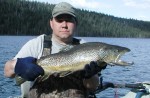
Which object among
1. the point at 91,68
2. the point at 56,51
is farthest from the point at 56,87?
the point at 91,68

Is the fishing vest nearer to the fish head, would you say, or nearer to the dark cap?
the fish head

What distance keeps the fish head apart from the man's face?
1.64 feet

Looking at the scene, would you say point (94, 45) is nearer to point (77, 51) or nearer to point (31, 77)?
point (77, 51)

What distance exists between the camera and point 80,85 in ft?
16.7

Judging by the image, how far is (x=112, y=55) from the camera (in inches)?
189

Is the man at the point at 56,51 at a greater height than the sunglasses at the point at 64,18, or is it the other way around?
the sunglasses at the point at 64,18

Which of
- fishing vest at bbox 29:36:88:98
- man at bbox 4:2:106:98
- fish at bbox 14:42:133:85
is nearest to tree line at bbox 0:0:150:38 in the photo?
man at bbox 4:2:106:98

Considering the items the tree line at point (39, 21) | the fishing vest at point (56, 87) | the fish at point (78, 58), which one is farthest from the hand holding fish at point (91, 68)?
the tree line at point (39, 21)

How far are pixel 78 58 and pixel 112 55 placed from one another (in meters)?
0.40

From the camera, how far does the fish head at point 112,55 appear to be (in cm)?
476

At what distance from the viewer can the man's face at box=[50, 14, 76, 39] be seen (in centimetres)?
500

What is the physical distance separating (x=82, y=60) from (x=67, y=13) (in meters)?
0.64

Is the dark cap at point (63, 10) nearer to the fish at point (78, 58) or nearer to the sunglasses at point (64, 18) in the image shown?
the sunglasses at point (64, 18)

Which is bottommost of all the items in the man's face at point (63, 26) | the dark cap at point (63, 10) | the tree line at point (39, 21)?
the tree line at point (39, 21)
